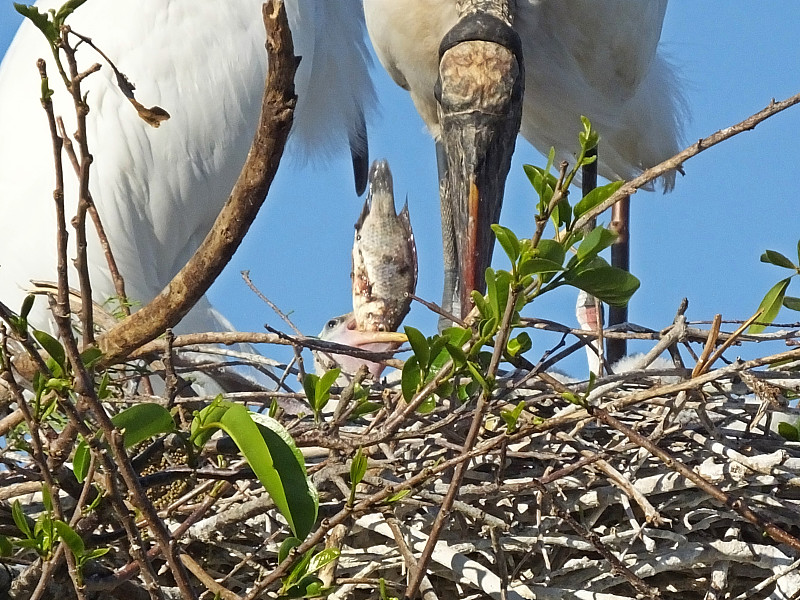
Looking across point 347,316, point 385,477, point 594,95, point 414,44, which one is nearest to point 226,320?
point 347,316

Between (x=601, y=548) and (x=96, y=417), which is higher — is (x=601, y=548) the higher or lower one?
the higher one

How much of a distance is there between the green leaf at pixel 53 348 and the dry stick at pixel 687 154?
477 millimetres

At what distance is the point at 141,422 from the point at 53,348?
100mm

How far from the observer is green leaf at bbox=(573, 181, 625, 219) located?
44.6 inches

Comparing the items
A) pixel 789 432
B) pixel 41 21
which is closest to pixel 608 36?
pixel 789 432

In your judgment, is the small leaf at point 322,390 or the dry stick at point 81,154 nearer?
the dry stick at point 81,154

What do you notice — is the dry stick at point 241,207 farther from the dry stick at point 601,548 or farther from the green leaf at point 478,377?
the dry stick at point 601,548

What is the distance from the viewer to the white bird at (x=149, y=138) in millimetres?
2727

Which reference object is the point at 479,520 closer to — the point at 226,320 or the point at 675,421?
the point at 675,421

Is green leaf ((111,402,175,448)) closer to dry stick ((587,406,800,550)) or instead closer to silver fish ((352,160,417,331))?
dry stick ((587,406,800,550))

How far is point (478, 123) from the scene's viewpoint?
254cm

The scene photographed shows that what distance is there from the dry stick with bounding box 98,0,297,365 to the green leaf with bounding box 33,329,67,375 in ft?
0.36

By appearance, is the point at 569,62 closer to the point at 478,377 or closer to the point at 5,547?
the point at 478,377

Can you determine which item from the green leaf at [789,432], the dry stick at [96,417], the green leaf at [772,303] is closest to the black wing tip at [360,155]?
the green leaf at [789,432]
